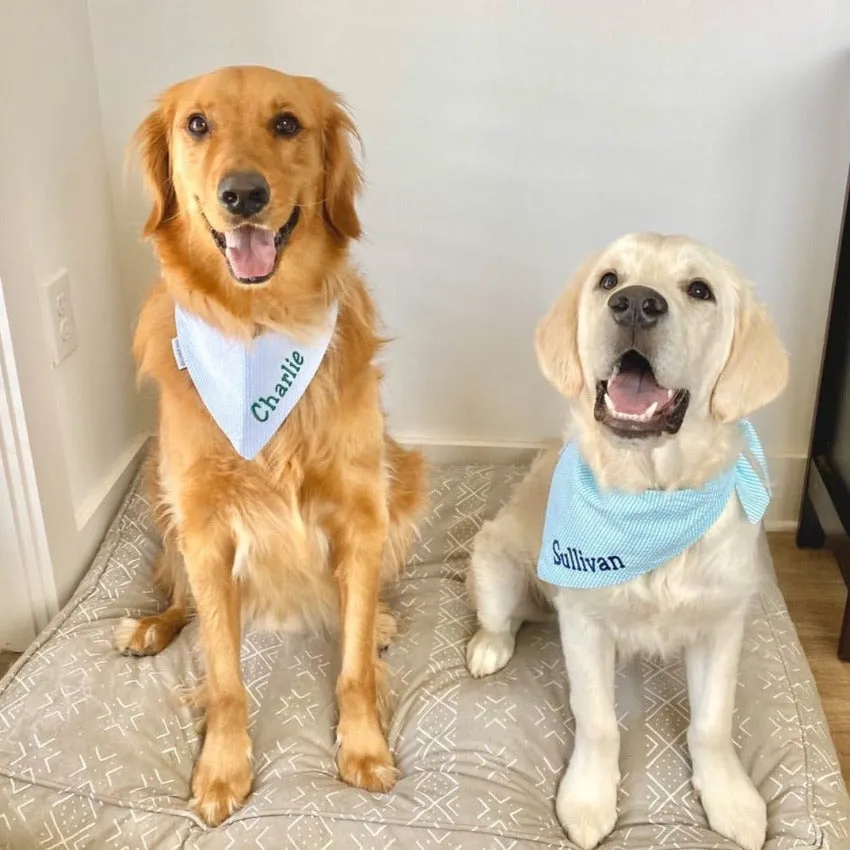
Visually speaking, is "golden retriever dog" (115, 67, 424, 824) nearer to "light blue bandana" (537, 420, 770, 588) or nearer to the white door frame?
the white door frame

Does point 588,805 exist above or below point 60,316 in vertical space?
below

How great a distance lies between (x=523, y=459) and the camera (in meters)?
2.55

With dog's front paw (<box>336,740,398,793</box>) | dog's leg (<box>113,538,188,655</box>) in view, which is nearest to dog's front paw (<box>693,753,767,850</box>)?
dog's front paw (<box>336,740,398,793</box>)

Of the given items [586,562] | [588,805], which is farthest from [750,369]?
[588,805]

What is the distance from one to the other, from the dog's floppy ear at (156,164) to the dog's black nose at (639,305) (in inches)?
29.6

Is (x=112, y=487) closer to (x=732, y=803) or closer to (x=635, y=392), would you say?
(x=635, y=392)

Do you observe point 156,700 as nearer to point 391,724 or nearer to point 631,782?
point 391,724

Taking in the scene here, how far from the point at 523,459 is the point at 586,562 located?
1.13 meters

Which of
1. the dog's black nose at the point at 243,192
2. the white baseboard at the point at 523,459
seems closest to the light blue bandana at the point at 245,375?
the dog's black nose at the point at 243,192

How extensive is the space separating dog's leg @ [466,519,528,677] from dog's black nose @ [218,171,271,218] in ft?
2.58

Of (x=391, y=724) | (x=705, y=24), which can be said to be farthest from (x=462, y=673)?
→ (x=705, y=24)

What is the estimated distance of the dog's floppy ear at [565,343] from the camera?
4.58 feet

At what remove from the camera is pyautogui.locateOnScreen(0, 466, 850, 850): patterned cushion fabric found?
142 cm

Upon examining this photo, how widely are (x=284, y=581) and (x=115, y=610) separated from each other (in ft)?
1.43
